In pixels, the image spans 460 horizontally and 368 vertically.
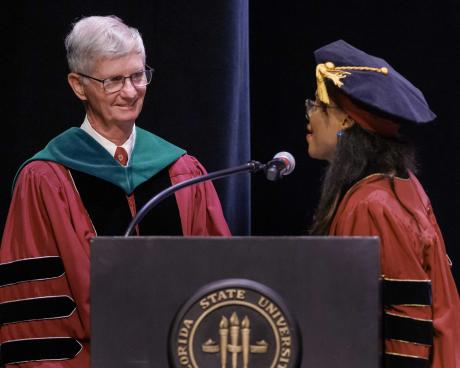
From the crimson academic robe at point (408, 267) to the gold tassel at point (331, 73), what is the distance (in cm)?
26

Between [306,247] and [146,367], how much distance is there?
39cm

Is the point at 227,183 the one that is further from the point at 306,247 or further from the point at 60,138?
the point at 306,247

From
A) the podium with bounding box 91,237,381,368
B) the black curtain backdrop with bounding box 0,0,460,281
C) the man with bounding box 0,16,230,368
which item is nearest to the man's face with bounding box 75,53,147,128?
the man with bounding box 0,16,230,368

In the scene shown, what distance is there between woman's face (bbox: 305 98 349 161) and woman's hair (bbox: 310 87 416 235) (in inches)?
1.2

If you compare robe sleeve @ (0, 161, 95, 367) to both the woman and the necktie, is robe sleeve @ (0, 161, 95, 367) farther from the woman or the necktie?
the woman

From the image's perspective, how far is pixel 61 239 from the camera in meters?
2.71

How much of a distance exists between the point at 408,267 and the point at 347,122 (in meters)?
0.48

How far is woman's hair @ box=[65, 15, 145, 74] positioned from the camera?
9.16 feet

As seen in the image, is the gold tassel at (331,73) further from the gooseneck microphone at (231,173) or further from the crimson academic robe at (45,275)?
the crimson academic robe at (45,275)

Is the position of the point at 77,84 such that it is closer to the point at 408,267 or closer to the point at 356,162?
the point at 356,162

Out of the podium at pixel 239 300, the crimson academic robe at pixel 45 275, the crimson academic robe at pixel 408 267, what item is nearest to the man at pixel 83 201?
the crimson academic robe at pixel 45 275

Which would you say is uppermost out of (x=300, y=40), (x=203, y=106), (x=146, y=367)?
(x=300, y=40)

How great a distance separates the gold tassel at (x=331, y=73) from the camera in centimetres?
256

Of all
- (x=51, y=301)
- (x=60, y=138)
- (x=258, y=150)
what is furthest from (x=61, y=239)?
(x=258, y=150)
